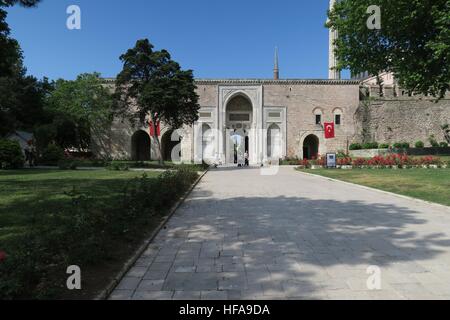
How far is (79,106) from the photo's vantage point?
39.1 metres

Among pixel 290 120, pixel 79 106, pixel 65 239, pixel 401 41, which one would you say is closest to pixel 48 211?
pixel 65 239

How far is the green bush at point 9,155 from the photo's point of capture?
74.6ft

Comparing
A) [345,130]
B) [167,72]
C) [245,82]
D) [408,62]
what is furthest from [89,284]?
[345,130]

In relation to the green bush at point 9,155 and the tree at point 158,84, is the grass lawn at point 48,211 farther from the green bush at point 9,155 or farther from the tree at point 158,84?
the tree at point 158,84

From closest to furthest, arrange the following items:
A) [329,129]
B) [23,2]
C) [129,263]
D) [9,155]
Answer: [129,263]
[23,2]
[9,155]
[329,129]

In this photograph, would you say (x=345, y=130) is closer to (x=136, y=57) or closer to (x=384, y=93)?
(x=384, y=93)

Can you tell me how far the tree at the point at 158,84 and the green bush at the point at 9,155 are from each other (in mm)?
8355

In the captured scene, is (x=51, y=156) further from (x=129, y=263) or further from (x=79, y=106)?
(x=129, y=263)

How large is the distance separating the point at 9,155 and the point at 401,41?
25003mm

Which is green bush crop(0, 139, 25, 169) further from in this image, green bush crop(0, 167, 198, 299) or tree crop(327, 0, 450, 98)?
tree crop(327, 0, 450, 98)

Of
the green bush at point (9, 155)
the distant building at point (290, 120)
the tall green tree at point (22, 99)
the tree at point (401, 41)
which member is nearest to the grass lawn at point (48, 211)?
the green bush at point (9, 155)

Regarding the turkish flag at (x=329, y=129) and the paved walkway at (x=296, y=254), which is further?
the turkish flag at (x=329, y=129)
